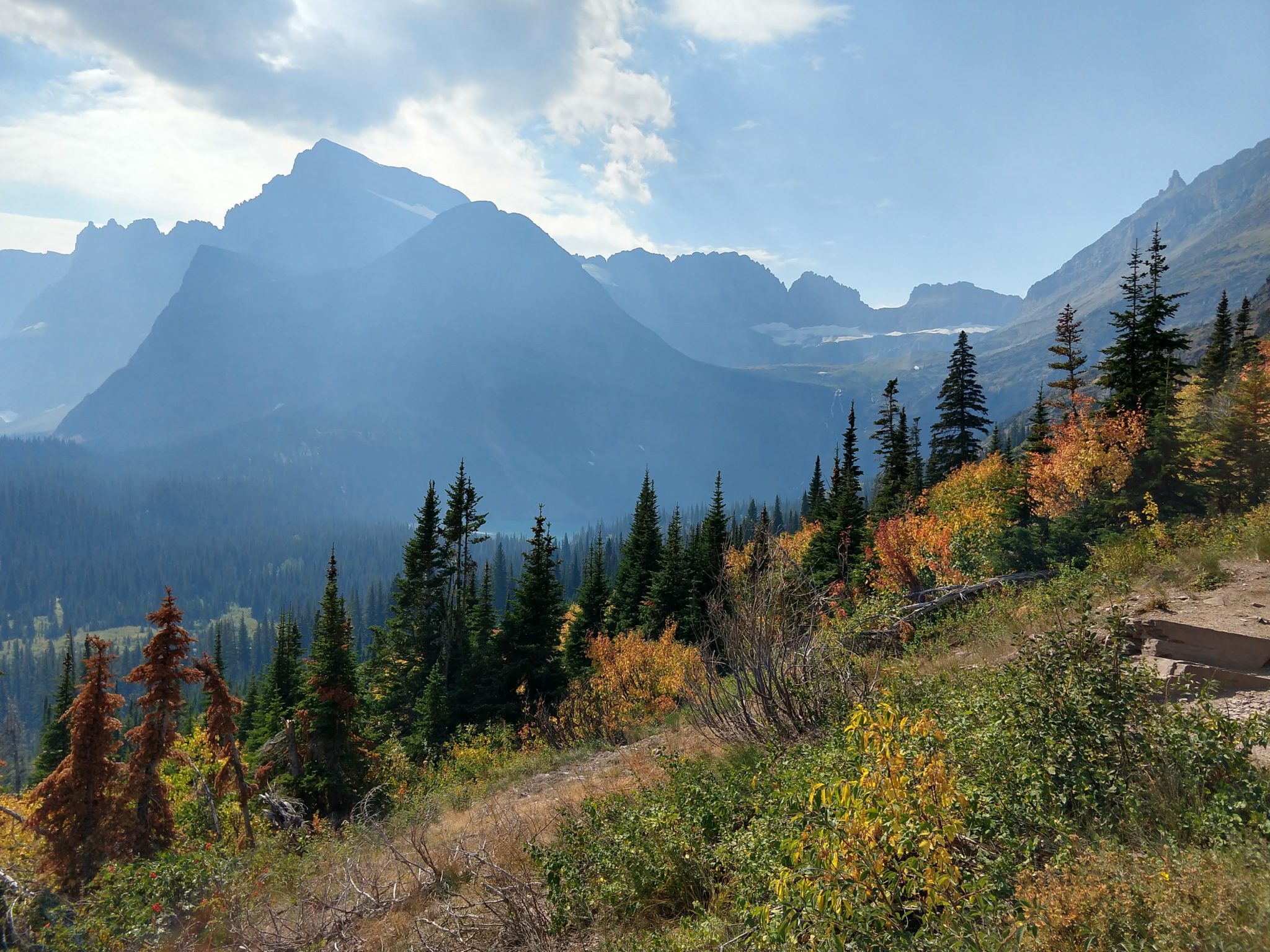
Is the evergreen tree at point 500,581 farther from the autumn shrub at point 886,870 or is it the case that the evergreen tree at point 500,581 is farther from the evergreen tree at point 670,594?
the autumn shrub at point 886,870

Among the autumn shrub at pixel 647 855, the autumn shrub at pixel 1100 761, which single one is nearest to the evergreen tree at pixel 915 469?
the autumn shrub at pixel 647 855

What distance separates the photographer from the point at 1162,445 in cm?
1736

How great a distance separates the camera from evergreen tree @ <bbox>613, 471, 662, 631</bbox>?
45.1m

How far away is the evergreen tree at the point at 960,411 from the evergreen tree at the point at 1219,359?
39.1 ft

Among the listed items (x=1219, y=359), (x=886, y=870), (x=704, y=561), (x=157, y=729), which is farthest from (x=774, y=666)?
(x=1219, y=359)

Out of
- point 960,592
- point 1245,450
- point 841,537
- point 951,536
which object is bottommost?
point 841,537

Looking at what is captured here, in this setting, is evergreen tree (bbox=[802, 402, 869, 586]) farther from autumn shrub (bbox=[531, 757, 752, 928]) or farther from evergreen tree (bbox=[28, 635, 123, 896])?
evergreen tree (bbox=[28, 635, 123, 896])

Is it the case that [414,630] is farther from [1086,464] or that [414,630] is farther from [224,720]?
[1086,464]

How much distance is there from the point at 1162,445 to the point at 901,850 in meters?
18.7

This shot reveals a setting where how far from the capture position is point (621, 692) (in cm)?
2959

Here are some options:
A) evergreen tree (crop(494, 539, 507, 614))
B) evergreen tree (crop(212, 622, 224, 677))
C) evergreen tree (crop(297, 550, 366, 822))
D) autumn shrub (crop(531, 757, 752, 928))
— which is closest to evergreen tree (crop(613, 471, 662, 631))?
evergreen tree (crop(297, 550, 366, 822))

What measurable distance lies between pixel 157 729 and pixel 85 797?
7.95 feet

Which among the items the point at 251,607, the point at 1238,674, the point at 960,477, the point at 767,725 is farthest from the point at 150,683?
the point at 251,607

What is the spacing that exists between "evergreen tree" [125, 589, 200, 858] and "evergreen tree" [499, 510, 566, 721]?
14993 mm
